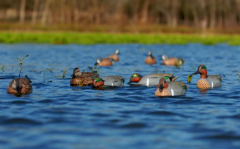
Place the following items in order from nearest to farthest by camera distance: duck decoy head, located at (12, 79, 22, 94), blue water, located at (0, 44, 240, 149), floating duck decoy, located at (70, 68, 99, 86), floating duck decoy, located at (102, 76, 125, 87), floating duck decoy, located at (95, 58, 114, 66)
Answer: blue water, located at (0, 44, 240, 149) < duck decoy head, located at (12, 79, 22, 94) < floating duck decoy, located at (102, 76, 125, 87) < floating duck decoy, located at (70, 68, 99, 86) < floating duck decoy, located at (95, 58, 114, 66)

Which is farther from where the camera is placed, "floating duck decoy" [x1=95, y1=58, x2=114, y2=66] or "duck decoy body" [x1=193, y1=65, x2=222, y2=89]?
"floating duck decoy" [x1=95, y1=58, x2=114, y2=66]

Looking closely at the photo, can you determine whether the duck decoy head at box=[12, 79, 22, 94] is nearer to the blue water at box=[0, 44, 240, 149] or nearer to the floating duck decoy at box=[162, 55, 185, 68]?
the blue water at box=[0, 44, 240, 149]

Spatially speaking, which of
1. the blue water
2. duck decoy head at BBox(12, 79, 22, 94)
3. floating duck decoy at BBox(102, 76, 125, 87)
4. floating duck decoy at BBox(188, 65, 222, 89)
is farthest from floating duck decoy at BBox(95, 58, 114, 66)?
duck decoy head at BBox(12, 79, 22, 94)

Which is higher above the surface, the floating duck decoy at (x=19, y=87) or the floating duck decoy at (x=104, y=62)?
the floating duck decoy at (x=104, y=62)

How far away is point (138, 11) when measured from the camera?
2901 inches

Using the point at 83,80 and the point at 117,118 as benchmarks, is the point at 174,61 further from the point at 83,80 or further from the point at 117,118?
the point at 117,118

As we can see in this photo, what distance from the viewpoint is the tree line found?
65.6 metres

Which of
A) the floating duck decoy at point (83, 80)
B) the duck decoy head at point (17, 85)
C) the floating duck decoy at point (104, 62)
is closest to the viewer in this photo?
the duck decoy head at point (17, 85)

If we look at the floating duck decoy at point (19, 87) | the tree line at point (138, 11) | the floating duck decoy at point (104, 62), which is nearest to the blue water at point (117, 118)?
the floating duck decoy at point (19, 87)

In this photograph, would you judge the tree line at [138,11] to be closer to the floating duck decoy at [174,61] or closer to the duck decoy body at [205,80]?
the floating duck decoy at [174,61]

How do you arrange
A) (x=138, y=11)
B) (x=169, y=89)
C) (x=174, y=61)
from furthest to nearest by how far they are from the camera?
(x=138, y=11) → (x=174, y=61) → (x=169, y=89)

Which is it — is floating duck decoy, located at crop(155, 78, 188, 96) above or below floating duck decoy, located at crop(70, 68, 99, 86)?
below

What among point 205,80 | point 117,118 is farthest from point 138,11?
point 117,118

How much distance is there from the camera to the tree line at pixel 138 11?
65.6m
